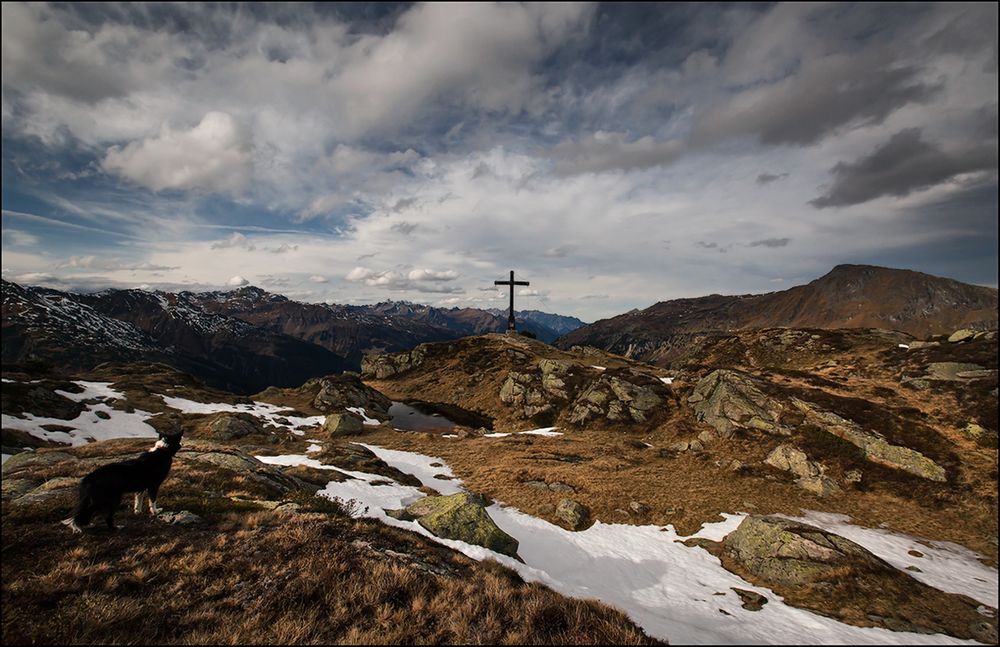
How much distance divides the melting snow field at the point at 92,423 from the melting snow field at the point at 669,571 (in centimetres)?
3907

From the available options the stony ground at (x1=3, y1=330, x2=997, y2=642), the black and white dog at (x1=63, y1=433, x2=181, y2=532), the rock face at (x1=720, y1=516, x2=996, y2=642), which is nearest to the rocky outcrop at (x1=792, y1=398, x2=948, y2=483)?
the stony ground at (x1=3, y1=330, x2=997, y2=642)

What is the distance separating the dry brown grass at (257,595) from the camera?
6609mm

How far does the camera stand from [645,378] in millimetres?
61562

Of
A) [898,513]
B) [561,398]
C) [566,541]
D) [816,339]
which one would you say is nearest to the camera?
[566,541]

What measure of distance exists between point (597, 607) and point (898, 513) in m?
31.4

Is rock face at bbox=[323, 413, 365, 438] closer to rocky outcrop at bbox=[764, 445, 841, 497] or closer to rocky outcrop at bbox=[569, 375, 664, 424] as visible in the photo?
rocky outcrop at bbox=[569, 375, 664, 424]

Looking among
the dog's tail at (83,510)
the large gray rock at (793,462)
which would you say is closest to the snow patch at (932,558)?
the large gray rock at (793,462)

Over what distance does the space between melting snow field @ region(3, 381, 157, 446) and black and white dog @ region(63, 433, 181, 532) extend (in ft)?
141

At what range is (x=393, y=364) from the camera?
350 ft

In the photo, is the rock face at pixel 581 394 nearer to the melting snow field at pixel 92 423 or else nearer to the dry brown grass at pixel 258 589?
the dry brown grass at pixel 258 589

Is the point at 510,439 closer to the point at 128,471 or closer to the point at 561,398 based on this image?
the point at 561,398

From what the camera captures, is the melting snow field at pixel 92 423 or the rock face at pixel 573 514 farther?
the melting snow field at pixel 92 423

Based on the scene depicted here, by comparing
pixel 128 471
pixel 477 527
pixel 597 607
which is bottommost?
pixel 477 527

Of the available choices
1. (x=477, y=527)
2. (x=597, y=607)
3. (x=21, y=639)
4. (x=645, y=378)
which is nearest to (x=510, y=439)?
(x=645, y=378)
